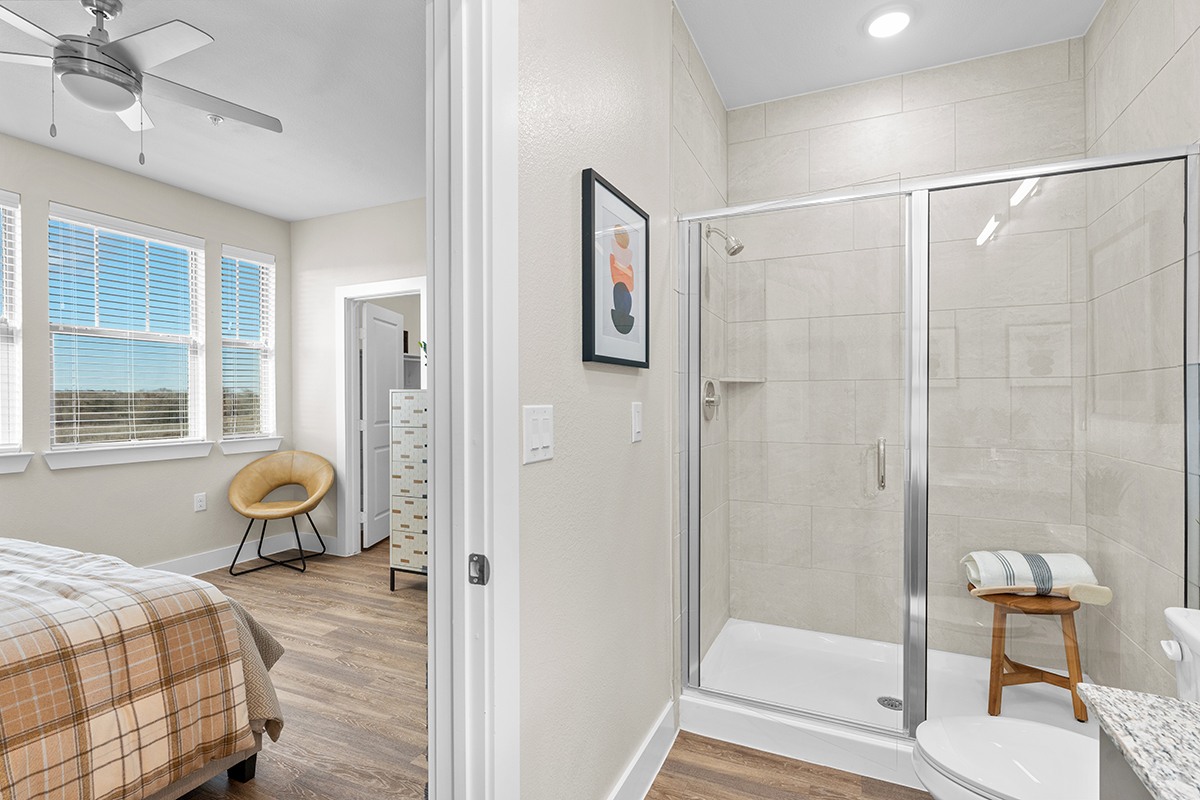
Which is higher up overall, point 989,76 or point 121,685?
point 989,76

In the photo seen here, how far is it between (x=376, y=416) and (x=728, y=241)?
3412mm

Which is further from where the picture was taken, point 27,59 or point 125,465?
point 125,465

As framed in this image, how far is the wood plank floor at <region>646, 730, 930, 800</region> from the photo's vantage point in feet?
5.67

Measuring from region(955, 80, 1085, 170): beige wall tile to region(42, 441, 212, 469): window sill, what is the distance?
184 inches

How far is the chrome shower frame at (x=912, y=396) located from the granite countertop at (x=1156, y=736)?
118 centimetres

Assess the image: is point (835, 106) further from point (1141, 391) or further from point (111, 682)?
point (111, 682)

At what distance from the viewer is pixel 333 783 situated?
6.07ft

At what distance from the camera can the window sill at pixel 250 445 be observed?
416 cm

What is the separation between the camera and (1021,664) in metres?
1.77

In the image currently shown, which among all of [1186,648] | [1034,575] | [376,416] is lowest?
[1034,575]

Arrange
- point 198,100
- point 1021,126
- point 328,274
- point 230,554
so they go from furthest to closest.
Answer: point 328,274 < point 230,554 < point 1021,126 < point 198,100

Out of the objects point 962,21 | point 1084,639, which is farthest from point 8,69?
point 1084,639

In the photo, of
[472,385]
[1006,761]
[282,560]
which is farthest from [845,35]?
[282,560]

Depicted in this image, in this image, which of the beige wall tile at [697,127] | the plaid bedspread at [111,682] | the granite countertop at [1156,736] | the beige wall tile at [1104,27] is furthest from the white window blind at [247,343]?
the beige wall tile at [1104,27]
